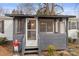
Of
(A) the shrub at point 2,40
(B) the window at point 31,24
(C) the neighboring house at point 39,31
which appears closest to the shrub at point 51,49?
(C) the neighboring house at point 39,31

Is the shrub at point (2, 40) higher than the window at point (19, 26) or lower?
A: lower

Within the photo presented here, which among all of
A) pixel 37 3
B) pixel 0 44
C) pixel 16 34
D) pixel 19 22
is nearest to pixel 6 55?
pixel 0 44

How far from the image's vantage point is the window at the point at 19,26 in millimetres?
1574

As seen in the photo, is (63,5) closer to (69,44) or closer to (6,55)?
(69,44)

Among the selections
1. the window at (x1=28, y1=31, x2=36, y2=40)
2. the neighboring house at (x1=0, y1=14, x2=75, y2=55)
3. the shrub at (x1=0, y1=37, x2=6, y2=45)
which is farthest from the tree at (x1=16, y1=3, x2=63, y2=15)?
the shrub at (x1=0, y1=37, x2=6, y2=45)

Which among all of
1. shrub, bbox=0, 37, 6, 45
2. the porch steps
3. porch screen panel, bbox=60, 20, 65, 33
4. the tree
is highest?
the tree

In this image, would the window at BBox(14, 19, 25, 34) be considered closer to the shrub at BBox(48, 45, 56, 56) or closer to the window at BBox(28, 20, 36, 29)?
the window at BBox(28, 20, 36, 29)

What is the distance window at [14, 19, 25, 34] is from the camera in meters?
1.57

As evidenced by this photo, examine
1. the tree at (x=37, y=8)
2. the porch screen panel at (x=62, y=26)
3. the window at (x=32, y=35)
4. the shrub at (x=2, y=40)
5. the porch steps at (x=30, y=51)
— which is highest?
the tree at (x=37, y=8)

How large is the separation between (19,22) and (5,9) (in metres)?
0.20

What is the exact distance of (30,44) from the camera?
1.61 meters

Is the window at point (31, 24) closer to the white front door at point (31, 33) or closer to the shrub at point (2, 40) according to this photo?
the white front door at point (31, 33)

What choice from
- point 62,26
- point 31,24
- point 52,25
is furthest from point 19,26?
point 62,26

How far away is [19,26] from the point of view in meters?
1.59
